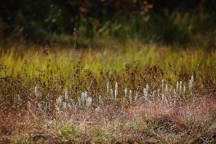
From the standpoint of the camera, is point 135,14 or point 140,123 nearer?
point 140,123

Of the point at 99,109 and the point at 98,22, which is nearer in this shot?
the point at 99,109

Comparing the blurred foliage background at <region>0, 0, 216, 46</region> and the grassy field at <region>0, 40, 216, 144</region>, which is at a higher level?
the blurred foliage background at <region>0, 0, 216, 46</region>

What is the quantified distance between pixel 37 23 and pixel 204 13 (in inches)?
194

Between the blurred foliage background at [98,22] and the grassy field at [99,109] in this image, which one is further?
Answer: the blurred foliage background at [98,22]

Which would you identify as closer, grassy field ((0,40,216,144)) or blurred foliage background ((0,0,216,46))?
grassy field ((0,40,216,144))

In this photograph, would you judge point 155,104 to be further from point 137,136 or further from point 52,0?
point 52,0

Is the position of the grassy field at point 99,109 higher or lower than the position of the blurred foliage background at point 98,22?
lower

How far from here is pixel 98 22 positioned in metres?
7.80

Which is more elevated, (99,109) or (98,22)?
(98,22)

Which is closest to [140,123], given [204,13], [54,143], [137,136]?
[137,136]

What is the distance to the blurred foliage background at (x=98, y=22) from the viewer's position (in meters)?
7.47

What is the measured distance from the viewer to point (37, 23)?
7805 millimetres

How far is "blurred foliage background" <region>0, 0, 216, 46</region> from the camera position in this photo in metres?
7.47

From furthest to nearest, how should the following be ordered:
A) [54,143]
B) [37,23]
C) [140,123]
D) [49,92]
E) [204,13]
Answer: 1. [204,13]
2. [37,23]
3. [49,92]
4. [140,123]
5. [54,143]
